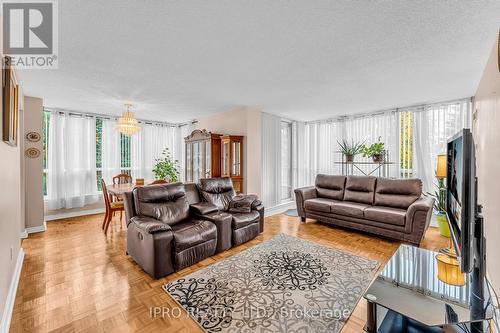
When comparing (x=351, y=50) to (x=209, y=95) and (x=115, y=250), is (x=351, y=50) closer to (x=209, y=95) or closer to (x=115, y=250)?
(x=209, y=95)

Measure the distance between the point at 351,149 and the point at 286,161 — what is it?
5.45 ft

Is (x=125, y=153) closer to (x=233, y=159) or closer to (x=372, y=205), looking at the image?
(x=233, y=159)

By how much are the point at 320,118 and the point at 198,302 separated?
509 centimetres

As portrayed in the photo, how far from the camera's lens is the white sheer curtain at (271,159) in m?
5.05

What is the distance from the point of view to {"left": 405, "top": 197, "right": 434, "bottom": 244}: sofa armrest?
317 cm

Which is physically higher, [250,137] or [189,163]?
[250,137]

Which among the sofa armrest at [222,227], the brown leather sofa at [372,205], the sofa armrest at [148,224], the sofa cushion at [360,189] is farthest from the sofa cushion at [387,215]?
the sofa armrest at [148,224]

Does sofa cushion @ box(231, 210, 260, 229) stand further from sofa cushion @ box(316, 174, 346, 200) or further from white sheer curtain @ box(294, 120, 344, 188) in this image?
white sheer curtain @ box(294, 120, 344, 188)

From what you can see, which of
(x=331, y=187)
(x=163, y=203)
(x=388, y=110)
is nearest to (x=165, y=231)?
(x=163, y=203)

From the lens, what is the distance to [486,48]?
218 cm

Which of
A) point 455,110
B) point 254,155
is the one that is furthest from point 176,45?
point 455,110

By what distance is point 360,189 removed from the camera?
170 inches

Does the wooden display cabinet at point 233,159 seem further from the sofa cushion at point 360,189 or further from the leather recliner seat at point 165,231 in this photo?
the sofa cushion at point 360,189

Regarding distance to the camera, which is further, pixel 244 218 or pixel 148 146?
pixel 148 146
